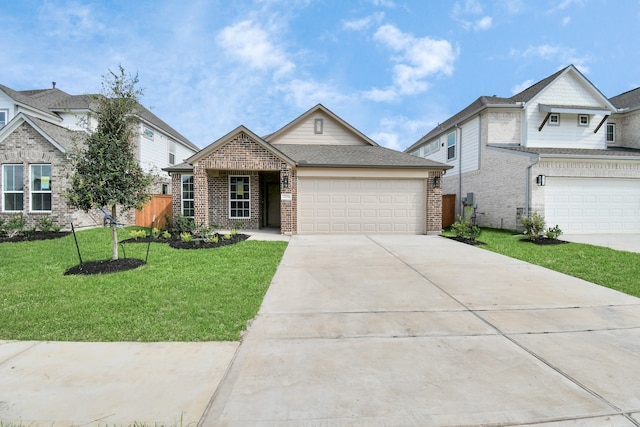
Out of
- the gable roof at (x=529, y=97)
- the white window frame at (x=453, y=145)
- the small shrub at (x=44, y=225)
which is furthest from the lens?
the white window frame at (x=453, y=145)

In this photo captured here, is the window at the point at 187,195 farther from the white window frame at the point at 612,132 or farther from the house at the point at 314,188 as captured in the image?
the white window frame at the point at 612,132

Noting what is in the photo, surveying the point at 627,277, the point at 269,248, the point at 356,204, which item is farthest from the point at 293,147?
the point at 627,277

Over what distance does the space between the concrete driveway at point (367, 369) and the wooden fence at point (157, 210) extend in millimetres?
13013

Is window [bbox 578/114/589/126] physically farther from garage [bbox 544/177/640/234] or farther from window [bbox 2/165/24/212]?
window [bbox 2/165/24/212]

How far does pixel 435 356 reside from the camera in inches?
128

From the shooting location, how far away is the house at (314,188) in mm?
12625

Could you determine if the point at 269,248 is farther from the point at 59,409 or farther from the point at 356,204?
the point at 59,409

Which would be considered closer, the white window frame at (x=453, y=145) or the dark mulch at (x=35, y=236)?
the dark mulch at (x=35, y=236)

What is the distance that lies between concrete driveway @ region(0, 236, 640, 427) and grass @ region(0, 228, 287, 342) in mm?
277

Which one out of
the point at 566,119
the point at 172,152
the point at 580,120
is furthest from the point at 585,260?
the point at 172,152

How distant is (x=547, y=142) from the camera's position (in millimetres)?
16453

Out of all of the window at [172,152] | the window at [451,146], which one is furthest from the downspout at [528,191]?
the window at [172,152]

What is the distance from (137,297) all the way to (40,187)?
41.0 feet

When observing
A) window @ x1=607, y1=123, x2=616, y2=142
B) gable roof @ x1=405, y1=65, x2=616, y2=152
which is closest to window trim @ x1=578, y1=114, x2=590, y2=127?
gable roof @ x1=405, y1=65, x2=616, y2=152
